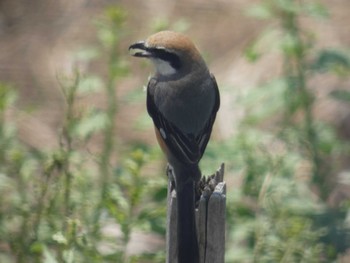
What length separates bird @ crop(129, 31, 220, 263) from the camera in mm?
5375

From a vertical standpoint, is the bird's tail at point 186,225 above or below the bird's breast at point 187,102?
below

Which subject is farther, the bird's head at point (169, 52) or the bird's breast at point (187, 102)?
the bird's head at point (169, 52)

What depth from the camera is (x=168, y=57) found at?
5746mm

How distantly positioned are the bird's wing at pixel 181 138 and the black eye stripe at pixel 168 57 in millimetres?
192

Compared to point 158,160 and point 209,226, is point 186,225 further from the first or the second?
point 158,160

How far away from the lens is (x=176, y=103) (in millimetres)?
5555

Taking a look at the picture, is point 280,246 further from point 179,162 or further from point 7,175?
point 7,175

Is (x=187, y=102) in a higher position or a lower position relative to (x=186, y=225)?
higher

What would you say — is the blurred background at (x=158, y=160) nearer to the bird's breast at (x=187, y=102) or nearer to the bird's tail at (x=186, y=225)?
the bird's breast at (x=187, y=102)

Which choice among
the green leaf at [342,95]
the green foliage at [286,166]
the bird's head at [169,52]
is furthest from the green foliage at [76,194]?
the green leaf at [342,95]

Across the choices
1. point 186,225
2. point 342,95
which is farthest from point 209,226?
point 342,95

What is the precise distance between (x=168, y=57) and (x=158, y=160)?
2388 millimetres

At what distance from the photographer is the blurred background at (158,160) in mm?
5777

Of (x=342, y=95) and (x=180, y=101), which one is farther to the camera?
(x=342, y=95)
